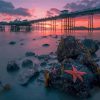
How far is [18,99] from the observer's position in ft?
44.4

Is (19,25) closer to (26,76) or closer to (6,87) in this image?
(26,76)

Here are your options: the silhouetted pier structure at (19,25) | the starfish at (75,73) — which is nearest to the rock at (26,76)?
the starfish at (75,73)

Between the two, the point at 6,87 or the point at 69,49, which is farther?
the point at 69,49

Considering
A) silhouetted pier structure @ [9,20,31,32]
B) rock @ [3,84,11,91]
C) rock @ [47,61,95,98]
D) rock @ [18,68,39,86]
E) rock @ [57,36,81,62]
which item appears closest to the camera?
rock @ [47,61,95,98]

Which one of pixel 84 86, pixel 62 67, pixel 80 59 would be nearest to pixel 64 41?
pixel 80 59

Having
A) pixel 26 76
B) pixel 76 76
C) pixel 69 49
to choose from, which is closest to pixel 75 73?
pixel 76 76

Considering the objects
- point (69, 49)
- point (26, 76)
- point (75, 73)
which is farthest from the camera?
point (69, 49)

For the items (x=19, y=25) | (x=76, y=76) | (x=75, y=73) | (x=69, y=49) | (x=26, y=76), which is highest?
(x=19, y=25)

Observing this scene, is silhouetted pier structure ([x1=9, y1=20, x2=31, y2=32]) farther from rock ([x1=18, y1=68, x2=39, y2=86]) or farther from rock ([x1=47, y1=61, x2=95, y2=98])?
rock ([x1=47, y1=61, x2=95, y2=98])

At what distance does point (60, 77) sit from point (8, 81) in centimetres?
430

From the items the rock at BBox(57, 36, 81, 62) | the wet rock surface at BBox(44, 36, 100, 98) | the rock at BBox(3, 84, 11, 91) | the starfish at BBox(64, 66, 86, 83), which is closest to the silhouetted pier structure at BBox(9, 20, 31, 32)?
the rock at BBox(57, 36, 81, 62)

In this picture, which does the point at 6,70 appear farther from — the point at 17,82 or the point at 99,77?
the point at 99,77

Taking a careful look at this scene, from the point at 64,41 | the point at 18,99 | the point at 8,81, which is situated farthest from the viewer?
the point at 64,41

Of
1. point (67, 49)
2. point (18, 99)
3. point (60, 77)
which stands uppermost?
point (67, 49)
